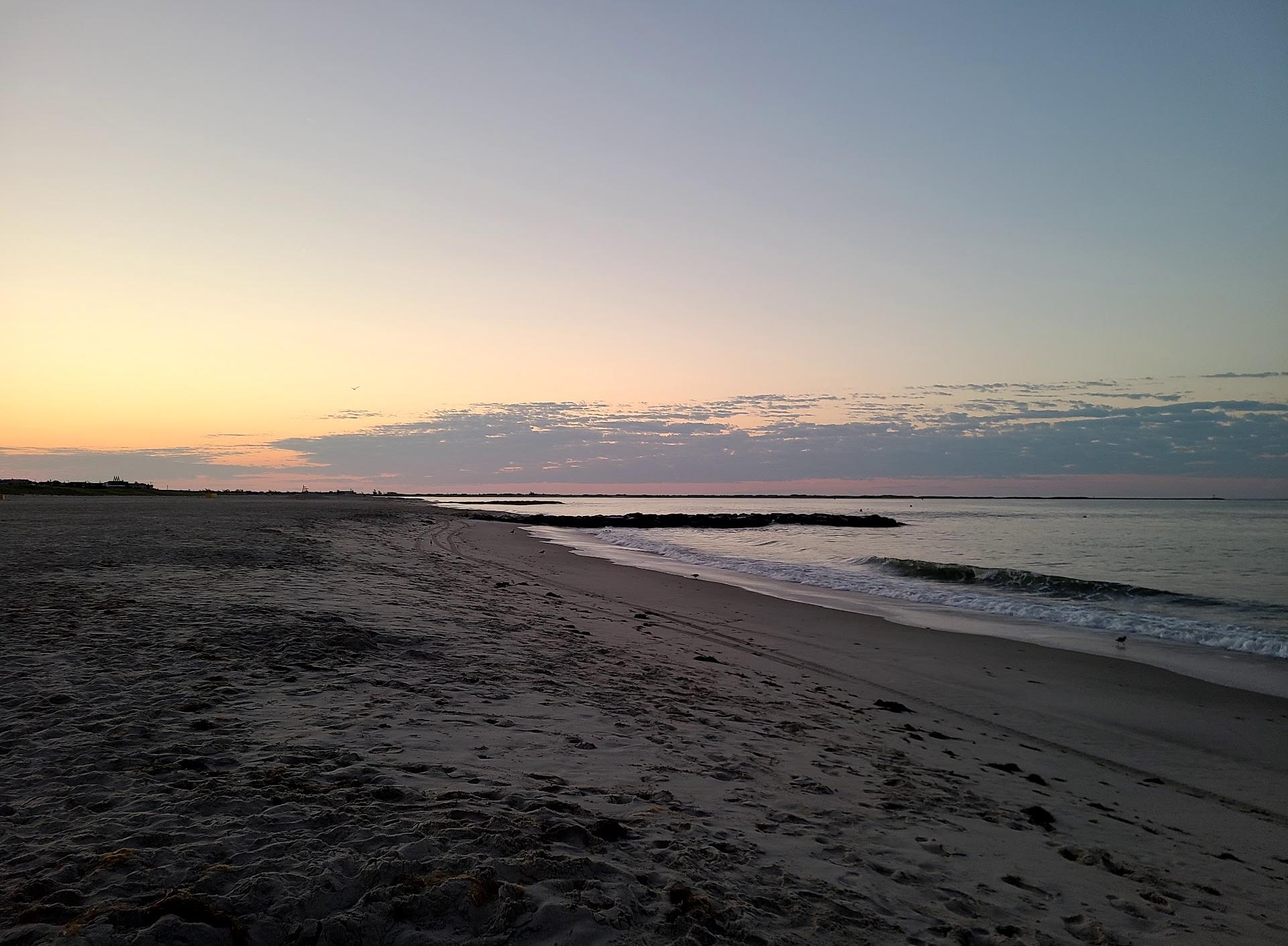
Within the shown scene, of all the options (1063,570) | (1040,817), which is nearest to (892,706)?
(1040,817)

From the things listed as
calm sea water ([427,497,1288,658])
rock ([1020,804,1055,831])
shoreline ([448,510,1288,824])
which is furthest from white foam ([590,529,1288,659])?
rock ([1020,804,1055,831])

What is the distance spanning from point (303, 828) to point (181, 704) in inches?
117

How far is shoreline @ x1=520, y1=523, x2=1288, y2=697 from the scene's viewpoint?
1111cm

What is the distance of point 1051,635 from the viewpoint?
47.3 feet

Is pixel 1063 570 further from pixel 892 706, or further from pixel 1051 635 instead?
pixel 892 706

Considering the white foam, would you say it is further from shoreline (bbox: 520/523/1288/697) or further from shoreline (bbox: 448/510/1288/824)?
shoreline (bbox: 448/510/1288/824)

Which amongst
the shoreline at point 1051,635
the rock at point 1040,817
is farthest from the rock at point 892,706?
the shoreline at point 1051,635

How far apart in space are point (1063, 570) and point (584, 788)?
997 inches

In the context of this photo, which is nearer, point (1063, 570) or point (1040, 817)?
point (1040, 817)

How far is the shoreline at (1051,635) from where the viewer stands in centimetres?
1111

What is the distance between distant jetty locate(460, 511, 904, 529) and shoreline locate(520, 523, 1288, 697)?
3754cm

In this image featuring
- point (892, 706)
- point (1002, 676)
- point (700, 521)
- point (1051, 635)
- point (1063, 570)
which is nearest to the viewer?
point (892, 706)

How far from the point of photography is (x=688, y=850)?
13.3 feet

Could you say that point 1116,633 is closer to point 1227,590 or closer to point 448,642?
point 1227,590
